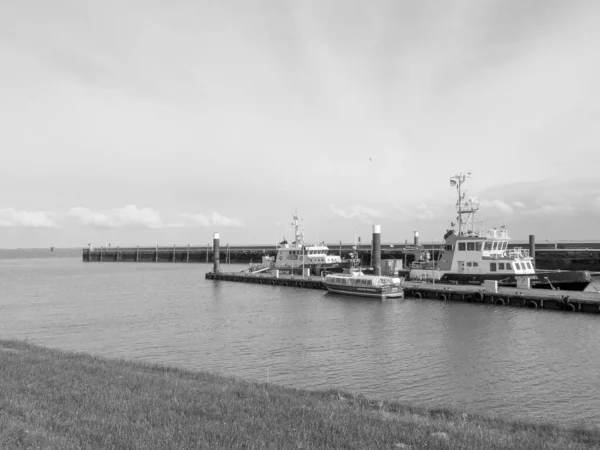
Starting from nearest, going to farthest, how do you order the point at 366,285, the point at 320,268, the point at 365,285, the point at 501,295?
the point at 501,295, the point at 366,285, the point at 365,285, the point at 320,268

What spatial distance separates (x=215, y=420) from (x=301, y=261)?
70.3m

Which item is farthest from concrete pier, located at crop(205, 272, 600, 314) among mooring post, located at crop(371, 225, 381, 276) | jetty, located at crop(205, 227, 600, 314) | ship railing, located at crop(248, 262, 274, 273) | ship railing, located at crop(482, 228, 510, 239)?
ship railing, located at crop(248, 262, 274, 273)

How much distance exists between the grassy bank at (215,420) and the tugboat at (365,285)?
38.4 meters

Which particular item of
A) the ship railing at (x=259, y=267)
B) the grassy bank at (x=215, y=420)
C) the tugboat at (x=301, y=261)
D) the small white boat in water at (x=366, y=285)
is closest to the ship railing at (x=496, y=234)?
the small white boat in water at (x=366, y=285)

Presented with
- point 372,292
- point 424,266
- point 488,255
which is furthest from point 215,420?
point 424,266

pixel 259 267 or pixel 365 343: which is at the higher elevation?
pixel 259 267

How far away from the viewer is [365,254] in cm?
11575

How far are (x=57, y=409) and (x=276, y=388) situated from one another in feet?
20.2

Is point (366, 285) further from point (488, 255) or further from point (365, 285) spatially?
point (488, 255)

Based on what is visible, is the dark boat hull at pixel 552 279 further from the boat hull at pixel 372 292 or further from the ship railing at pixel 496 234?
the boat hull at pixel 372 292

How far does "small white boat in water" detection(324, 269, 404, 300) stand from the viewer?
51.6 meters

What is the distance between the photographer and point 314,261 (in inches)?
3177

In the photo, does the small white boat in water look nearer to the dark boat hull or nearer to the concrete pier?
the concrete pier

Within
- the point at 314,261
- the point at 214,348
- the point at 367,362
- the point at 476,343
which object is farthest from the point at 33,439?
the point at 314,261
